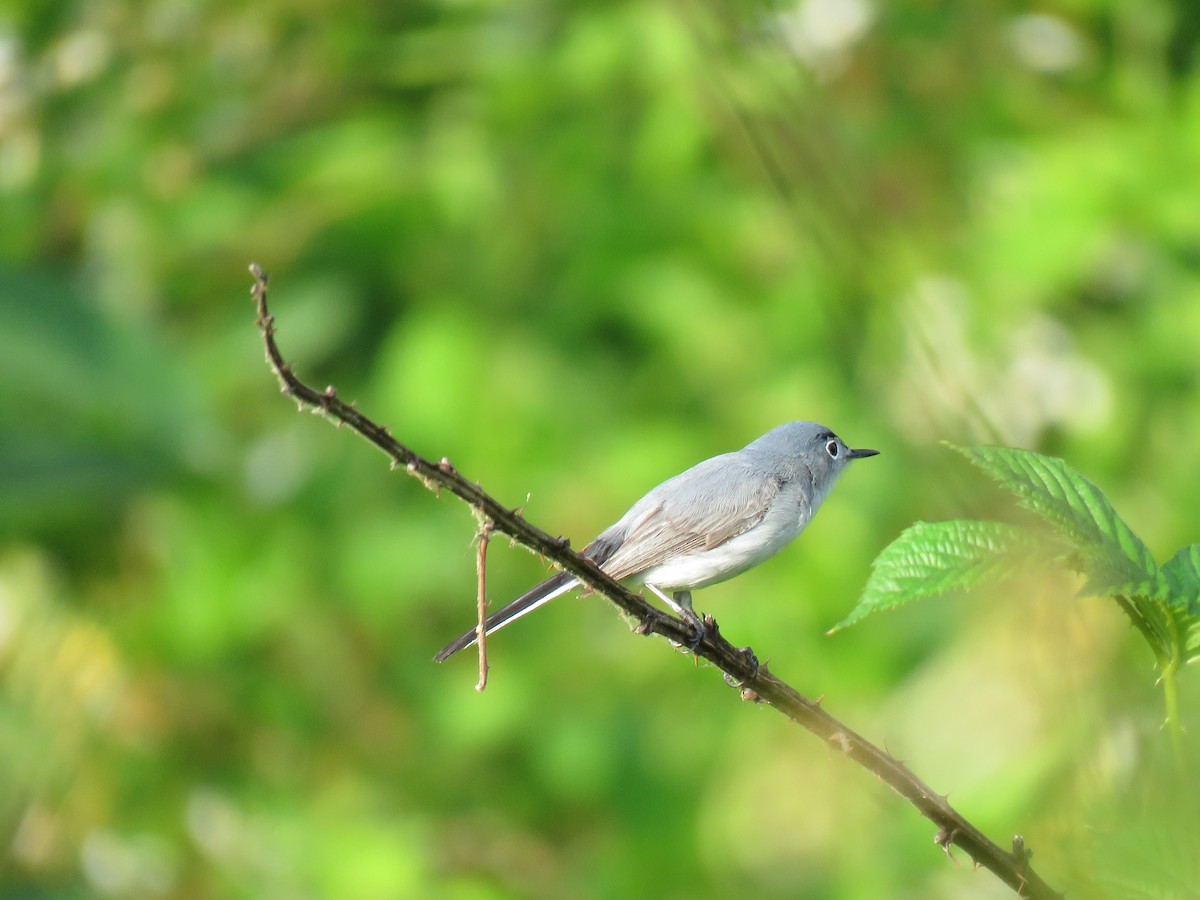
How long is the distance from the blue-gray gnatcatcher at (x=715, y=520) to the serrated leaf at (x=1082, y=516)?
23.3 inches

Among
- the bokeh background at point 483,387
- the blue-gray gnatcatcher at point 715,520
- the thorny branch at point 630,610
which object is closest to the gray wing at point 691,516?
the blue-gray gnatcatcher at point 715,520

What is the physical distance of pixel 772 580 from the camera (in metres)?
2.92

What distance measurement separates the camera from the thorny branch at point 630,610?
1.94 feet

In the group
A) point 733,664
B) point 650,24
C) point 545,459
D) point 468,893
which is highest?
point 650,24

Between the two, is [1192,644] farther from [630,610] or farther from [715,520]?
[715,520]

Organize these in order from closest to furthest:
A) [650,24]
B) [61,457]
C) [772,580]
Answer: [61,457], [772,580], [650,24]

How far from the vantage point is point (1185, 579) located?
70cm

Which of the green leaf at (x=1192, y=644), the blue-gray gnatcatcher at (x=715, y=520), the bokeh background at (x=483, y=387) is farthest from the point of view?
the bokeh background at (x=483, y=387)

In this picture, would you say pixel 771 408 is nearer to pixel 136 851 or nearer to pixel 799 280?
pixel 799 280

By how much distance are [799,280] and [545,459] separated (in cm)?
78

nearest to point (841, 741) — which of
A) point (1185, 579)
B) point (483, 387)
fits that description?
point (1185, 579)

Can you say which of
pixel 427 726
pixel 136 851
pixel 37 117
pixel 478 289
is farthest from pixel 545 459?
pixel 37 117

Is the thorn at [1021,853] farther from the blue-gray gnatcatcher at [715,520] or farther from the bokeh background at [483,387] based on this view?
the bokeh background at [483,387]

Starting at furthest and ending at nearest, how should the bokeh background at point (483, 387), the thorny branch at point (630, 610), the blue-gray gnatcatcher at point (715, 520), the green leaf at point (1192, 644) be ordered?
1. the bokeh background at point (483, 387)
2. the blue-gray gnatcatcher at point (715, 520)
3. the green leaf at point (1192, 644)
4. the thorny branch at point (630, 610)
